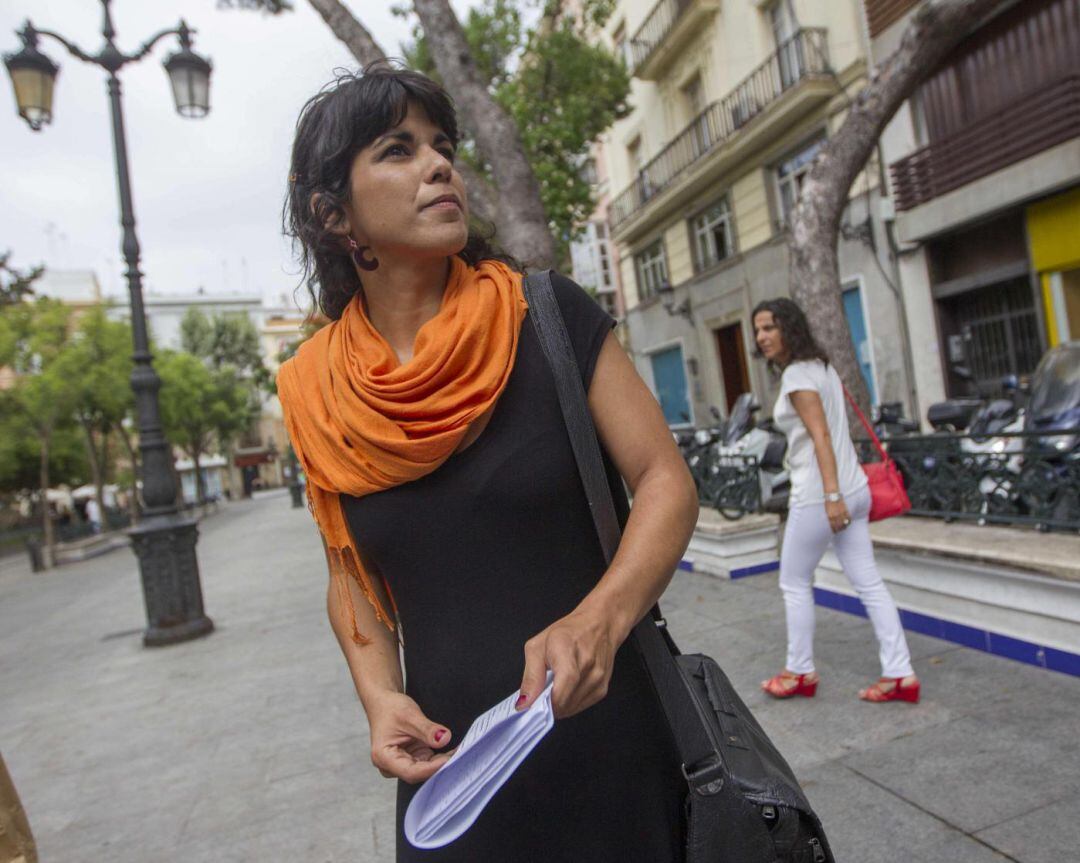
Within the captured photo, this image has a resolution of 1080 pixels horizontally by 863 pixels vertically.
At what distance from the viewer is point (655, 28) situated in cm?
2047

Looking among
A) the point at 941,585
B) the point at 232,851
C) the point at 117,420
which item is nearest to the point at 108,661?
the point at 232,851

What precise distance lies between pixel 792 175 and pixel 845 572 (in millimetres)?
13947

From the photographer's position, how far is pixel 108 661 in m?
7.52

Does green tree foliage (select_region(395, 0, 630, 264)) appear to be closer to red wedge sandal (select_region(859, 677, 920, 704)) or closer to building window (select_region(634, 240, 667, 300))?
building window (select_region(634, 240, 667, 300))

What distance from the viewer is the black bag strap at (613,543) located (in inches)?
46.3

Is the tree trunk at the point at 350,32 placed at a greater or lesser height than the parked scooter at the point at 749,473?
greater

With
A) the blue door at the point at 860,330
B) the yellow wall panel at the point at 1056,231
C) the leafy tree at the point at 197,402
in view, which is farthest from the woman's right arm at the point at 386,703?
the leafy tree at the point at 197,402

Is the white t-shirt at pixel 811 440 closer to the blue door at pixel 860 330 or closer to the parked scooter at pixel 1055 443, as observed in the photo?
the parked scooter at pixel 1055 443

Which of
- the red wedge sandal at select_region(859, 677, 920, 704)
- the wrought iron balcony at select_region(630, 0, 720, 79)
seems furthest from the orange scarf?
the wrought iron balcony at select_region(630, 0, 720, 79)

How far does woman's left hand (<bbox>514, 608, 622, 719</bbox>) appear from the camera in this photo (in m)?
0.93

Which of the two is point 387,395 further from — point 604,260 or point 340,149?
point 604,260

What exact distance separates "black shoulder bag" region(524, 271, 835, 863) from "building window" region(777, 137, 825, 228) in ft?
50.0

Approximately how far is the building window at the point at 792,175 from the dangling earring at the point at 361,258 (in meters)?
15.1

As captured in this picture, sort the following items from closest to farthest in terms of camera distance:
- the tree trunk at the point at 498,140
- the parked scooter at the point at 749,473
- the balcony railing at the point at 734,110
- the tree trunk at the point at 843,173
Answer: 1. the parked scooter at the point at 749,473
2. the tree trunk at the point at 843,173
3. the tree trunk at the point at 498,140
4. the balcony railing at the point at 734,110
